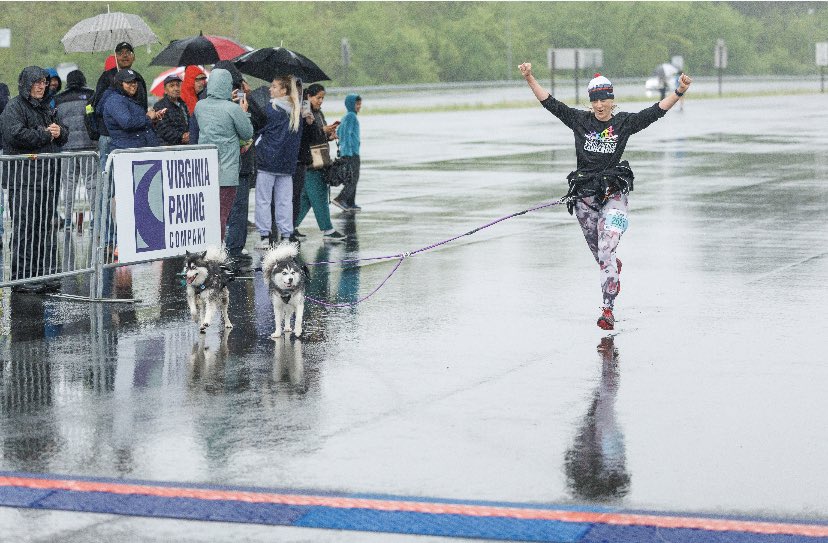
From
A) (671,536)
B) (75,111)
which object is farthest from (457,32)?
(671,536)

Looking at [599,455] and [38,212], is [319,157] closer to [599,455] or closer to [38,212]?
[38,212]

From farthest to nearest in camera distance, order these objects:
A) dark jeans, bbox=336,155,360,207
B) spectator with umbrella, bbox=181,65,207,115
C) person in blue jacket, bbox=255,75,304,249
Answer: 1. dark jeans, bbox=336,155,360,207
2. spectator with umbrella, bbox=181,65,207,115
3. person in blue jacket, bbox=255,75,304,249

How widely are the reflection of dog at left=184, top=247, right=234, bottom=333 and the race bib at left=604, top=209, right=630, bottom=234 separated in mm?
2796

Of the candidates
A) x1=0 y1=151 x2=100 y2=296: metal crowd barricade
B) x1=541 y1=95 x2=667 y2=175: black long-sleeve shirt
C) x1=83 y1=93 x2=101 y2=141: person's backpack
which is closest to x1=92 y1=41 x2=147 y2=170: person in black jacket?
x1=83 y1=93 x2=101 y2=141: person's backpack

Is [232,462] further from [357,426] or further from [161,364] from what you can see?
[161,364]

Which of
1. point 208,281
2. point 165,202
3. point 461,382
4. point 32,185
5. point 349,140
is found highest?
point 349,140

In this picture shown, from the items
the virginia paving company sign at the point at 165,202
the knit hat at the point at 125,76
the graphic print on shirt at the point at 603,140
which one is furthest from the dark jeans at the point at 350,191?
the graphic print on shirt at the point at 603,140

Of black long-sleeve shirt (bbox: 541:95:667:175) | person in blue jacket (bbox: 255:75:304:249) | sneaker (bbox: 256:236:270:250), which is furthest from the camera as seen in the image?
sneaker (bbox: 256:236:270:250)

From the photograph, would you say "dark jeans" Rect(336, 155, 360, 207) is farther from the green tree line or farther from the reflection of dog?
the green tree line

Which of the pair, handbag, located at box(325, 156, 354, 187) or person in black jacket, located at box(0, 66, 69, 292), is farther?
handbag, located at box(325, 156, 354, 187)

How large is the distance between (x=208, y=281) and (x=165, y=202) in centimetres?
201

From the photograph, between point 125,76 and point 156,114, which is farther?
point 156,114

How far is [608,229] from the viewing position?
10852 mm

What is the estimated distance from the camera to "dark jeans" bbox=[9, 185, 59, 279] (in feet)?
40.4
